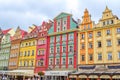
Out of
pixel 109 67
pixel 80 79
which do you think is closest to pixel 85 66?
pixel 80 79

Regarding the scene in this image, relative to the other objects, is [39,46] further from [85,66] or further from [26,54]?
[85,66]

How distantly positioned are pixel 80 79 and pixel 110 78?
6.95 meters

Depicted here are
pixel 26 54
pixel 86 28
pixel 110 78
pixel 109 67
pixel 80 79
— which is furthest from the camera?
pixel 26 54

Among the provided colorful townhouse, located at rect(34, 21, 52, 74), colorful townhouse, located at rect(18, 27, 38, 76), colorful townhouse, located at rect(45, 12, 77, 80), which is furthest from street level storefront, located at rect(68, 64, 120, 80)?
colorful townhouse, located at rect(18, 27, 38, 76)

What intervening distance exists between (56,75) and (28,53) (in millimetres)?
13166

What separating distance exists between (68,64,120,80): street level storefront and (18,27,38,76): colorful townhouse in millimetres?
14346

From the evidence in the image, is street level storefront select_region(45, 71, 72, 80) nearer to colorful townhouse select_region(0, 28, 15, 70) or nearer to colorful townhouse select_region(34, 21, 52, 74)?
colorful townhouse select_region(34, 21, 52, 74)

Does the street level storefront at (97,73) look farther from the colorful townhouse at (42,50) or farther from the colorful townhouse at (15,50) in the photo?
the colorful townhouse at (15,50)

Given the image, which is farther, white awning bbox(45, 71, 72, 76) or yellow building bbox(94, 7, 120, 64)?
white awning bbox(45, 71, 72, 76)

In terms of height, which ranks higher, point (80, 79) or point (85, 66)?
point (85, 66)

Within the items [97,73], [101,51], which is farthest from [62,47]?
[97,73]

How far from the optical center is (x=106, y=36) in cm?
3738

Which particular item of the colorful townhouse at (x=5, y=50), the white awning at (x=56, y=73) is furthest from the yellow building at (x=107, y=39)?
the colorful townhouse at (x=5, y=50)

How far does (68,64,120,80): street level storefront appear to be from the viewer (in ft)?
107
